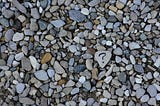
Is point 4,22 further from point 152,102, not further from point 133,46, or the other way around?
point 152,102

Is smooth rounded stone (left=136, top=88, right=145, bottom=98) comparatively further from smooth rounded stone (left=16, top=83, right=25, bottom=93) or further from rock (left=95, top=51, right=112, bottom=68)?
smooth rounded stone (left=16, top=83, right=25, bottom=93)

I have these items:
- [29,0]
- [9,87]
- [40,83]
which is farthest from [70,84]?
[29,0]

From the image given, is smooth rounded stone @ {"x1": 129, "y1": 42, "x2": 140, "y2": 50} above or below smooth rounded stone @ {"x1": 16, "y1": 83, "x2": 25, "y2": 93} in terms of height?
above

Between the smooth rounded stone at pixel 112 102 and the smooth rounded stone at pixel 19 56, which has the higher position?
the smooth rounded stone at pixel 19 56

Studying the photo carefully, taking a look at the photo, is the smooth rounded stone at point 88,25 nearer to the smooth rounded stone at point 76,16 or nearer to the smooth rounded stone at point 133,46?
the smooth rounded stone at point 76,16

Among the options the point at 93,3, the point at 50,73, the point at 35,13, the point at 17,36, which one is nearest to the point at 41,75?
the point at 50,73

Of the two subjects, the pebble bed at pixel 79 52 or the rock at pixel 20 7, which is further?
the rock at pixel 20 7

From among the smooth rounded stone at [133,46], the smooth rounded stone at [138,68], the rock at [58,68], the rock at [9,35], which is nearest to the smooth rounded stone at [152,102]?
the smooth rounded stone at [138,68]

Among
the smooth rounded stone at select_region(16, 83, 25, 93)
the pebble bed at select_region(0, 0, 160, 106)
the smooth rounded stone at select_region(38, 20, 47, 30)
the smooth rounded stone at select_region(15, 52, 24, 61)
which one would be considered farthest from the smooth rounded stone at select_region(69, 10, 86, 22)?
the smooth rounded stone at select_region(16, 83, 25, 93)
